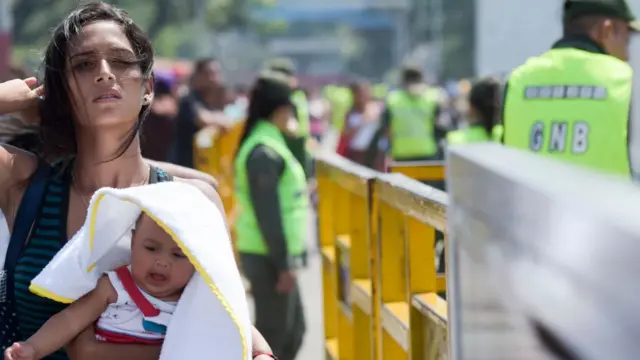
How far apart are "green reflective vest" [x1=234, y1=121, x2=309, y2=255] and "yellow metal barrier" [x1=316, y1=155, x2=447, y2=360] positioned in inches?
23.2

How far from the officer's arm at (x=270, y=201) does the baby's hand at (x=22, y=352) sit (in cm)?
410

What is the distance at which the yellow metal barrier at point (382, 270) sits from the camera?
3471mm

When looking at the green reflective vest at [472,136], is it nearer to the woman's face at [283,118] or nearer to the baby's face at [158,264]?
the woman's face at [283,118]

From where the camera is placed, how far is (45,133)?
313 cm

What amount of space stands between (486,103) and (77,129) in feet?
17.4

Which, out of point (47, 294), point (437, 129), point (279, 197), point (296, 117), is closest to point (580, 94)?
point (279, 197)

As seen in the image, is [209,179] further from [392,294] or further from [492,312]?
[492,312]

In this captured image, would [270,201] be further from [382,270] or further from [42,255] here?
[42,255]

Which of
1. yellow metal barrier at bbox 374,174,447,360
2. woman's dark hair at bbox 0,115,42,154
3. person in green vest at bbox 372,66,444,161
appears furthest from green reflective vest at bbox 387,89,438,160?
woman's dark hair at bbox 0,115,42,154

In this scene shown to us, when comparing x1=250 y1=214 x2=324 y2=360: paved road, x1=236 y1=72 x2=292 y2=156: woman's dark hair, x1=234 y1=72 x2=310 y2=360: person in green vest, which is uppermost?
x1=236 y1=72 x2=292 y2=156: woman's dark hair

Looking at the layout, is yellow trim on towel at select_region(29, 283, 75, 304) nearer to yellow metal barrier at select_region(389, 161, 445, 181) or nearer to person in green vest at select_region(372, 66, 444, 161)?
yellow metal barrier at select_region(389, 161, 445, 181)

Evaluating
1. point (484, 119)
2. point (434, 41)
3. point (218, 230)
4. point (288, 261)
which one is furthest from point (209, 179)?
point (434, 41)

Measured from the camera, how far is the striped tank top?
297 centimetres

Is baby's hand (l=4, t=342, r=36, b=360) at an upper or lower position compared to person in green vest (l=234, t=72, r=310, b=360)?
upper
